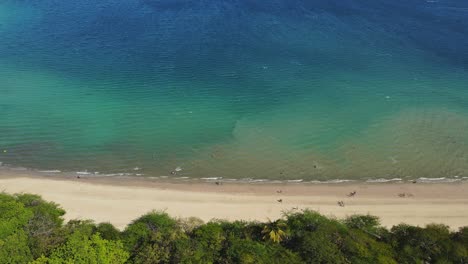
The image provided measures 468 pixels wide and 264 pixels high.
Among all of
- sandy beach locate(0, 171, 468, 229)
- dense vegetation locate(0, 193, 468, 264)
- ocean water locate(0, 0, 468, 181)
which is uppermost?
ocean water locate(0, 0, 468, 181)

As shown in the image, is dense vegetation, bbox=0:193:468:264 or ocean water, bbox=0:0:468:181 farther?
ocean water, bbox=0:0:468:181

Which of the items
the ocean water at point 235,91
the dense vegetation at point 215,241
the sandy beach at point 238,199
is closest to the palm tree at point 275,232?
the dense vegetation at point 215,241

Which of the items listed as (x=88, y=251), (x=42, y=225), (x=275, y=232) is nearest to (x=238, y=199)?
(x=275, y=232)

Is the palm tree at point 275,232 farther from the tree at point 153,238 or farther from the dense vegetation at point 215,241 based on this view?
the tree at point 153,238

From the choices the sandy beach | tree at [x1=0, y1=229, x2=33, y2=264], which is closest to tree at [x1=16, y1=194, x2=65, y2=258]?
tree at [x1=0, y1=229, x2=33, y2=264]

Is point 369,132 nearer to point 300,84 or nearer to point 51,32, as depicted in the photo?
point 300,84

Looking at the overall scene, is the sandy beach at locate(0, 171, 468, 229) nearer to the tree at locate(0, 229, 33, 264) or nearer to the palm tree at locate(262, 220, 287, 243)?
the palm tree at locate(262, 220, 287, 243)

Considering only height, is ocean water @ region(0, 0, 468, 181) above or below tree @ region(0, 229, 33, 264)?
above
